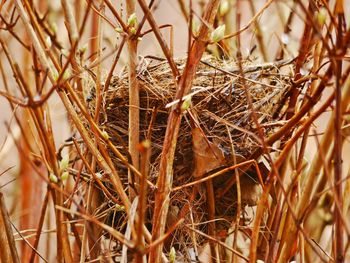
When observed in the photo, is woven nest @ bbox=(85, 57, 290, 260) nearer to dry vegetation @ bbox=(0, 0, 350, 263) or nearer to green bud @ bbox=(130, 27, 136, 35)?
dry vegetation @ bbox=(0, 0, 350, 263)

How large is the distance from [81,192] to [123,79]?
32cm

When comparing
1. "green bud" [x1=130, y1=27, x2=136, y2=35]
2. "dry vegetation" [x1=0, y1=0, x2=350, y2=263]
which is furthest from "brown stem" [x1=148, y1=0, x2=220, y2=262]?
"green bud" [x1=130, y1=27, x2=136, y2=35]

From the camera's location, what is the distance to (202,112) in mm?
1649

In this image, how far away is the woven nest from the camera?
1.64 m

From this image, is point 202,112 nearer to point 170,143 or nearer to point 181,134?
point 181,134

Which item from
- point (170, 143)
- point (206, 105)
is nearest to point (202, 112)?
point (206, 105)

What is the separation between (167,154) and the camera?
4.66ft

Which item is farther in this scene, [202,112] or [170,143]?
[202,112]

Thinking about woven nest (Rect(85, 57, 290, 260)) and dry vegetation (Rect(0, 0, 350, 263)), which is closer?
dry vegetation (Rect(0, 0, 350, 263))

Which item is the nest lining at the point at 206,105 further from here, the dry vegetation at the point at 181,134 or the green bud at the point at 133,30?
the green bud at the point at 133,30

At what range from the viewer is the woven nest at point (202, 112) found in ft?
5.40

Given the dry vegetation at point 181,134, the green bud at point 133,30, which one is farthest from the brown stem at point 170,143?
the green bud at point 133,30

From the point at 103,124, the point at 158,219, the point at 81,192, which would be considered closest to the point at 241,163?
the point at 158,219

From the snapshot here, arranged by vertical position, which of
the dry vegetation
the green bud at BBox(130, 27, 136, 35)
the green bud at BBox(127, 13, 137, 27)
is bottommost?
the dry vegetation
